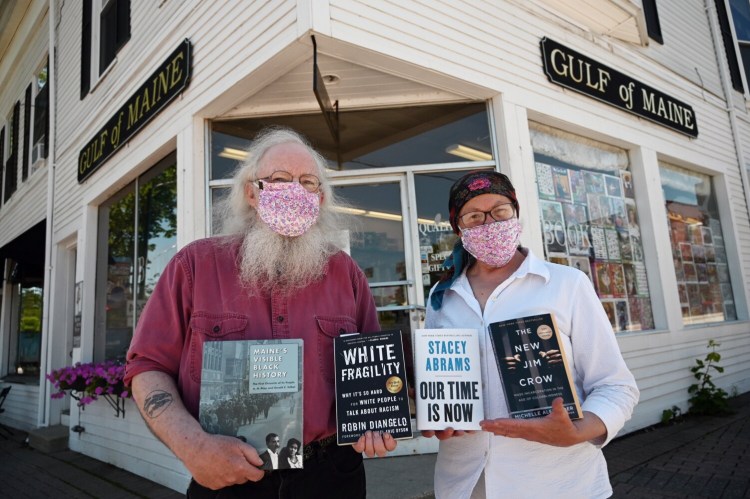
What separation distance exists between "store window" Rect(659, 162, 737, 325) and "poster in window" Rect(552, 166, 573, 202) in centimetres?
237

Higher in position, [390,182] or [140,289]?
[390,182]

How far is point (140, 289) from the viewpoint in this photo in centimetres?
611

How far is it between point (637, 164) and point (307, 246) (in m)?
6.07

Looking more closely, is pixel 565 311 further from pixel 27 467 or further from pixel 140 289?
pixel 27 467

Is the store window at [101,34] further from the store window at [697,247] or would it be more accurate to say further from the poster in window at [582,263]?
the store window at [697,247]

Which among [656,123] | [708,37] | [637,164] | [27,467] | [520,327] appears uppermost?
[708,37]

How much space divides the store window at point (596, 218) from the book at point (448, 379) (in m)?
3.83

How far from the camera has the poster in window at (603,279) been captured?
567cm

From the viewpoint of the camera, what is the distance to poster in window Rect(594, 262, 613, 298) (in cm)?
567

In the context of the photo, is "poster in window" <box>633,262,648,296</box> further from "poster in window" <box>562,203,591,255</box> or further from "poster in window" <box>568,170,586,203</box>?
"poster in window" <box>568,170,586,203</box>

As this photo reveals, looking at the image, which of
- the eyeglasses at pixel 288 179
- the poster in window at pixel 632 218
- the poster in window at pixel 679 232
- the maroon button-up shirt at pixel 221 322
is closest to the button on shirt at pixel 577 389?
the maroon button-up shirt at pixel 221 322

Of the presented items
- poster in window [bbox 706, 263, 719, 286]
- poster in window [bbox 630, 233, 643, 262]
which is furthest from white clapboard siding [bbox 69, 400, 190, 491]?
poster in window [bbox 706, 263, 719, 286]

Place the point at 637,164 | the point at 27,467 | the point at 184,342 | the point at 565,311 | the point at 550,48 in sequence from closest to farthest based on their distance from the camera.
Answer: the point at 184,342 → the point at 565,311 → the point at 550,48 → the point at 27,467 → the point at 637,164

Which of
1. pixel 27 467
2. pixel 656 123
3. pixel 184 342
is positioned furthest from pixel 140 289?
pixel 656 123
